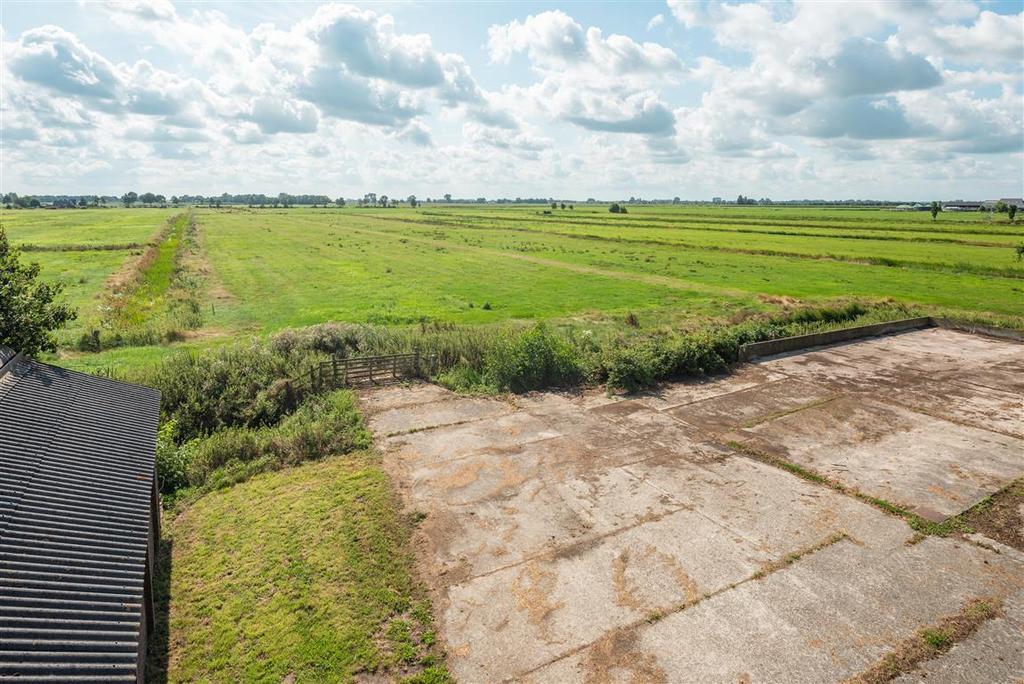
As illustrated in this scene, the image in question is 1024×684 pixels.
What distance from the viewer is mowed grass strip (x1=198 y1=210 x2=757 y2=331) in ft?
127

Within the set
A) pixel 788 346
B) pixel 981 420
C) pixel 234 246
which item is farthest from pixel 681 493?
pixel 234 246

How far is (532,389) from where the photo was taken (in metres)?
24.3

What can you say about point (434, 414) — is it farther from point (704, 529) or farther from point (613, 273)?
point (613, 273)

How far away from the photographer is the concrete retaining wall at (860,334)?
29578mm

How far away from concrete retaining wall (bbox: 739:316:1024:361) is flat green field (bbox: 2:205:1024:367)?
3803 mm

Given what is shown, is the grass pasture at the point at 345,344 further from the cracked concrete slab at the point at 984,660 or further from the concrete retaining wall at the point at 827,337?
the cracked concrete slab at the point at 984,660

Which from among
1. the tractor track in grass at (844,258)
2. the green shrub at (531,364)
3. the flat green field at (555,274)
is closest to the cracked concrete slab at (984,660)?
the green shrub at (531,364)

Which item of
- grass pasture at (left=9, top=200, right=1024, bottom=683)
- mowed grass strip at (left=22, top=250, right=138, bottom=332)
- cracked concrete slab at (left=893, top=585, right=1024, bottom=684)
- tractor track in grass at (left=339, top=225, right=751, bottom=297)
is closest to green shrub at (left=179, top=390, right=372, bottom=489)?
grass pasture at (left=9, top=200, right=1024, bottom=683)

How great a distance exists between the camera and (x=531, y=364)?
24391 millimetres

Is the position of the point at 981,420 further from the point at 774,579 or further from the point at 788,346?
the point at 774,579

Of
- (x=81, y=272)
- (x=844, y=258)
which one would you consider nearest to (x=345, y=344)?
(x=81, y=272)

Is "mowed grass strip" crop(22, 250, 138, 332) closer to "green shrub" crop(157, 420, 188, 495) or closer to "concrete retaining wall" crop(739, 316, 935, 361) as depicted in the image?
"green shrub" crop(157, 420, 188, 495)

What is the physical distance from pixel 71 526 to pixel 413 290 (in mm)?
39050

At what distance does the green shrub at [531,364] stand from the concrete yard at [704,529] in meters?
1.26
